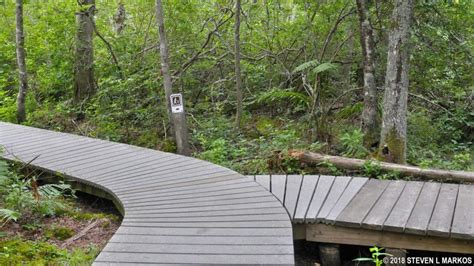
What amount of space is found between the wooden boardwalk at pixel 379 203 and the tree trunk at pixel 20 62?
750 cm

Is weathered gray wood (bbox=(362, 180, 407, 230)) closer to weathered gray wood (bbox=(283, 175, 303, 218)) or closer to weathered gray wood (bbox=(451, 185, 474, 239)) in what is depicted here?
weathered gray wood (bbox=(451, 185, 474, 239))

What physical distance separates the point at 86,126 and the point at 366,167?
22.2ft

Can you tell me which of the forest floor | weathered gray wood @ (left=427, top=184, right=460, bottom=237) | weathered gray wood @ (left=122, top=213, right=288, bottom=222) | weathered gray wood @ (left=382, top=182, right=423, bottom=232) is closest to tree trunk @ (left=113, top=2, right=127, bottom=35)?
the forest floor

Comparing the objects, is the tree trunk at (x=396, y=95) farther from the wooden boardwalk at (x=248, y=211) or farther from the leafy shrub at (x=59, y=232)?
the leafy shrub at (x=59, y=232)

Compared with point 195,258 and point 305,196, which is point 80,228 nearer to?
point 195,258

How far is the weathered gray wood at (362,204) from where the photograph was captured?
4656 millimetres

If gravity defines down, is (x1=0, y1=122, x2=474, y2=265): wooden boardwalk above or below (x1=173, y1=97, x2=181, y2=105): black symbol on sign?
below

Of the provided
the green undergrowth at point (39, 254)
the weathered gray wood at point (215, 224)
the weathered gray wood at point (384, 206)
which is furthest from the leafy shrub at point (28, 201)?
the weathered gray wood at point (384, 206)

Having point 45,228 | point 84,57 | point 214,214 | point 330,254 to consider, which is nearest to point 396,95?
point 330,254

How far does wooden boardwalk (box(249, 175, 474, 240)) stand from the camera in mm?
4465

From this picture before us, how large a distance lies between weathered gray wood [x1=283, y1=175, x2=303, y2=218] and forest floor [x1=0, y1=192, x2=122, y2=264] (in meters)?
2.00

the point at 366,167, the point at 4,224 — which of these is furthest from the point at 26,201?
the point at 366,167

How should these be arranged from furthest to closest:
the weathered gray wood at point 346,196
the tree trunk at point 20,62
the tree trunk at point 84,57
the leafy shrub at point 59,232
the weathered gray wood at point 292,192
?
1. the tree trunk at point 84,57
2. the tree trunk at point 20,62
3. the weathered gray wood at point 292,192
4. the leafy shrub at point 59,232
5. the weathered gray wood at point 346,196

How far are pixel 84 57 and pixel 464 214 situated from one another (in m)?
9.28
